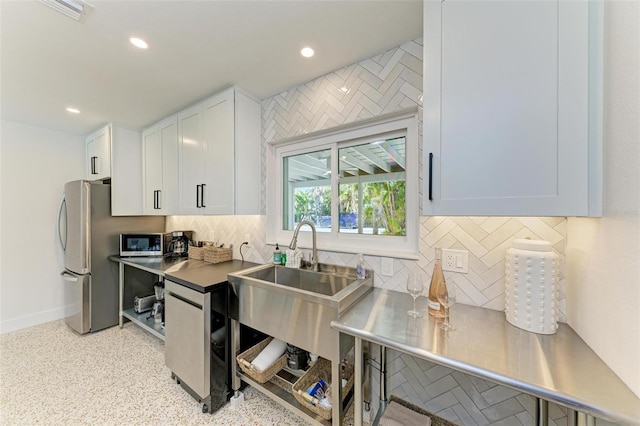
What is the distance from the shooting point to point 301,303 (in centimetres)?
129

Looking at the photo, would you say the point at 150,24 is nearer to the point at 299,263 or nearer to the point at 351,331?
the point at 299,263

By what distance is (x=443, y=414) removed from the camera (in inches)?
52.4

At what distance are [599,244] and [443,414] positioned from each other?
122cm

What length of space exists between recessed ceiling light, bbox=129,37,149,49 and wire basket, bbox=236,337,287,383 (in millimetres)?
2170

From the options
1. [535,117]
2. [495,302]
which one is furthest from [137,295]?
[535,117]

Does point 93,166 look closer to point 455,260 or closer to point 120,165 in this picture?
point 120,165

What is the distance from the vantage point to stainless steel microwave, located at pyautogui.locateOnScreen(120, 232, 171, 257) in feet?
8.96

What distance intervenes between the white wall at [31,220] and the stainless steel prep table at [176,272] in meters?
1.09

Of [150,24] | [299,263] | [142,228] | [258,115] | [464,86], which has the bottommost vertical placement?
[299,263]

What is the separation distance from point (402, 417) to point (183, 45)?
2654 mm

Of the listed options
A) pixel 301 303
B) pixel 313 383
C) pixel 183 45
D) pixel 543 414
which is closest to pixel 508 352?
pixel 543 414

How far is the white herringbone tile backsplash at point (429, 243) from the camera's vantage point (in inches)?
46.3

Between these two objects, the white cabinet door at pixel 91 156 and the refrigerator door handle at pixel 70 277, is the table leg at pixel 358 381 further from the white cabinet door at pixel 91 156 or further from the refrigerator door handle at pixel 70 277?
the white cabinet door at pixel 91 156

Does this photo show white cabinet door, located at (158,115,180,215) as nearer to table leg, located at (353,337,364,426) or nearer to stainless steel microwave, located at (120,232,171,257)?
stainless steel microwave, located at (120,232,171,257)
